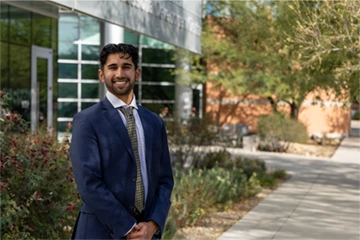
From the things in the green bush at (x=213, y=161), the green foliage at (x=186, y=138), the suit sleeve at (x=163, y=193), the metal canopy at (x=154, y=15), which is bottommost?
the green bush at (x=213, y=161)

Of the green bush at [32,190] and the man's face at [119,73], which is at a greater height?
the man's face at [119,73]

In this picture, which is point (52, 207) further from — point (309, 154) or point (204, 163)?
point (309, 154)

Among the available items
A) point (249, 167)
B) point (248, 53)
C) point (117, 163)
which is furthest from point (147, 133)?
point (248, 53)

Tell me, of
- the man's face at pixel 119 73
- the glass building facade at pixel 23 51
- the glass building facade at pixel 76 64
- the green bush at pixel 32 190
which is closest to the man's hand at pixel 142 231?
the man's face at pixel 119 73

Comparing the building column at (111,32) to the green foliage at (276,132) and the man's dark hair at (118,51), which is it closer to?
the green foliage at (276,132)

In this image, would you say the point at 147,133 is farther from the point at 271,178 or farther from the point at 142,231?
the point at 271,178

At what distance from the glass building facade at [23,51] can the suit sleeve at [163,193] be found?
1206 cm

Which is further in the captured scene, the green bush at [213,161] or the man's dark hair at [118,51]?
the green bush at [213,161]

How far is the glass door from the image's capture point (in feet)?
55.6

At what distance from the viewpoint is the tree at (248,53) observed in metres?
14.5

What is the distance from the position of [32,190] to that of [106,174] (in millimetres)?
3265

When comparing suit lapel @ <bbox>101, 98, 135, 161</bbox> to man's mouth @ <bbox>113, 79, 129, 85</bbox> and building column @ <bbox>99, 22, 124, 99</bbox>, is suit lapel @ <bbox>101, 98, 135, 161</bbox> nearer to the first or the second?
man's mouth @ <bbox>113, 79, 129, 85</bbox>

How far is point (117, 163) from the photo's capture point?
356cm

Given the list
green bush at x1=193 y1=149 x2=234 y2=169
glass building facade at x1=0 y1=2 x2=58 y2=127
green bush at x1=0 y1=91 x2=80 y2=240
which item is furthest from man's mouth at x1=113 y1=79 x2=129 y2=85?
glass building facade at x1=0 y1=2 x2=58 y2=127
